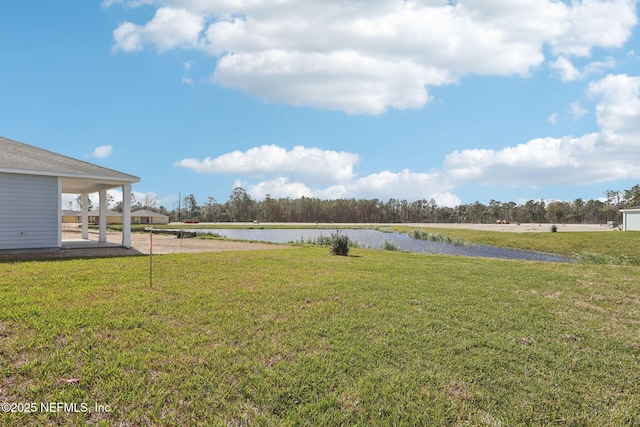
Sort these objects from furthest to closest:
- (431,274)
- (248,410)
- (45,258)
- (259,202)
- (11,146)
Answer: (259,202)
(11,146)
(45,258)
(431,274)
(248,410)

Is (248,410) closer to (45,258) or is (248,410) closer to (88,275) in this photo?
(88,275)

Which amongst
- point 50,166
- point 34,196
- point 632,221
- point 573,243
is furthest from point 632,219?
point 34,196

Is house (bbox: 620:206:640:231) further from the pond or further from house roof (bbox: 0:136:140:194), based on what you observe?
house roof (bbox: 0:136:140:194)

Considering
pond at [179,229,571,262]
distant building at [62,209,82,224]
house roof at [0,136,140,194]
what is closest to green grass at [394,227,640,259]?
pond at [179,229,571,262]

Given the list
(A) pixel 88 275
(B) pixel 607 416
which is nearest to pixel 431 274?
(B) pixel 607 416

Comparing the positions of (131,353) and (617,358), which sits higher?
(131,353)

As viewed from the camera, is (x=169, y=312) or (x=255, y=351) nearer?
(x=255, y=351)

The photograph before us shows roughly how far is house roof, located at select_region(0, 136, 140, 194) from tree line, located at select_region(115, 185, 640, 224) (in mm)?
71328

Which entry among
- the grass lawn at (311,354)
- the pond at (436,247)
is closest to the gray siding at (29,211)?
the grass lawn at (311,354)

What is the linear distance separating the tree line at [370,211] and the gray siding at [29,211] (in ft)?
243

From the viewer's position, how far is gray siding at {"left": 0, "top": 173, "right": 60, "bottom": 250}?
12.1 m

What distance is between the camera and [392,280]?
801cm

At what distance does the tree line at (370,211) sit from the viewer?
3307 inches

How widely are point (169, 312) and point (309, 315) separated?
1.91 m
